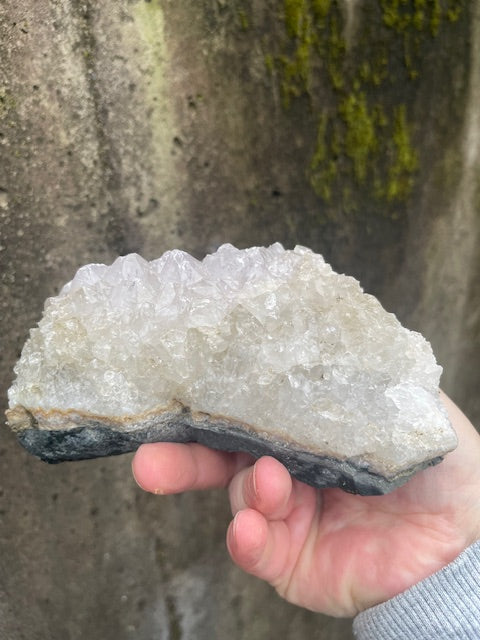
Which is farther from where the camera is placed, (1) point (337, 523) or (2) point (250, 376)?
(1) point (337, 523)

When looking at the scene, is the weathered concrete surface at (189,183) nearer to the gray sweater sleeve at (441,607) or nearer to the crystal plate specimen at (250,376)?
the crystal plate specimen at (250,376)

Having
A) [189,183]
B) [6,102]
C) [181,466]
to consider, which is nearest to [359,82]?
[189,183]

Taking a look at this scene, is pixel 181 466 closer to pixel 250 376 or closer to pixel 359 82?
pixel 250 376

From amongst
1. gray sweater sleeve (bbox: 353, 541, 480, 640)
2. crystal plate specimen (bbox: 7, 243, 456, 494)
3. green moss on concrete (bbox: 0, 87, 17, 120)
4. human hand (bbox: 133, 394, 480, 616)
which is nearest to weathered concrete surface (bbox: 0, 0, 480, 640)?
green moss on concrete (bbox: 0, 87, 17, 120)

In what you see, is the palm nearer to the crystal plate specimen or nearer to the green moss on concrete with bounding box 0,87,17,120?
the crystal plate specimen

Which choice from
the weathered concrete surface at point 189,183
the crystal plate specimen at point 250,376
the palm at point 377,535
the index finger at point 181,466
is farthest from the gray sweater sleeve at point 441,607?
the weathered concrete surface at point 189,183

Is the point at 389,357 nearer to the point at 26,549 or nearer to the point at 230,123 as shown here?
the point at 230,123

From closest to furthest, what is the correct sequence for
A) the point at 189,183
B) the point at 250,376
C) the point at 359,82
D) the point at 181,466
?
the point at 250,376
the point at 181,466
the point at 189,183
the point at 359,82

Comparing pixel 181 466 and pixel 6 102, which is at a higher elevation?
pixel 6 102
